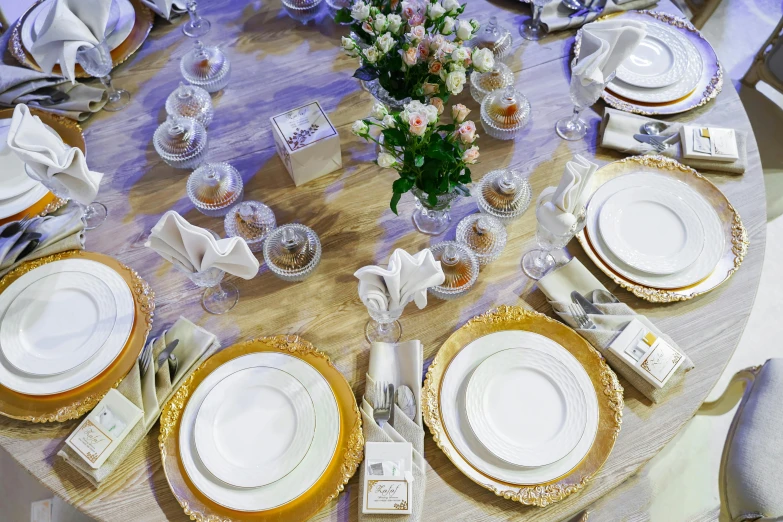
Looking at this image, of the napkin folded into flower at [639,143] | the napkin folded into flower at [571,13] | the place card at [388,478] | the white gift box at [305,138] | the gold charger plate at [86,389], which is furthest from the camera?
the napkin folded into flower at [571,13]

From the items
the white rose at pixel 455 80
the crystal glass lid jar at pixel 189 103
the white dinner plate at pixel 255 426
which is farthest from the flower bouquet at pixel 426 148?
the crystal glass lid jar at pixel 189 103

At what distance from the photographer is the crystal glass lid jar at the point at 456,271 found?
1465 mm

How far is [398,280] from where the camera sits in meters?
1.24

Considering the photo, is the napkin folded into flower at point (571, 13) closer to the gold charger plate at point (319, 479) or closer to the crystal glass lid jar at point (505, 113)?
the crystal glass lid jar at point (505, 113)

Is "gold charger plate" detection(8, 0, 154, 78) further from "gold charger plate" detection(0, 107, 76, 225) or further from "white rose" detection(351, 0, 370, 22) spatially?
"white rose" detection(351, 0, 370, 22)

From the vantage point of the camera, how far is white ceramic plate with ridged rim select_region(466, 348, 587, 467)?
127 cm

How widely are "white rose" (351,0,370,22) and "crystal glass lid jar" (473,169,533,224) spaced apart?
52 cm

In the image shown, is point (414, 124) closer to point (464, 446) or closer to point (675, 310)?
point (464, 446)

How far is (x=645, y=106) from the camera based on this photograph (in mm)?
1753

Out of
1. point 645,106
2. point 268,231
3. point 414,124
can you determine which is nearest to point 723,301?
point 645,106

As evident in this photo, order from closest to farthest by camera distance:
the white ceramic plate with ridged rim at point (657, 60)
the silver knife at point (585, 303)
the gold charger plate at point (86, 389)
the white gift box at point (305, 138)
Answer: the gold charger plate at point (86, 389)
the silver knife at point (585, 303)
the white gift box at point (305, 138)
the white ceramic plate with ridged rim at point (657, 60)

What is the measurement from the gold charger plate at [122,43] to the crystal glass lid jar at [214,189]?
0.54 m

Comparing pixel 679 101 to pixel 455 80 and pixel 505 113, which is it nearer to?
pixel 505 113

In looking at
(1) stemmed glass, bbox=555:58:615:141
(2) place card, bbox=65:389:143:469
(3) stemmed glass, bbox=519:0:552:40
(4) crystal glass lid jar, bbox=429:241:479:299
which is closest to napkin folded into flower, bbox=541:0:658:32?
(3) stemmed glass, bbox=519:0:552:40
